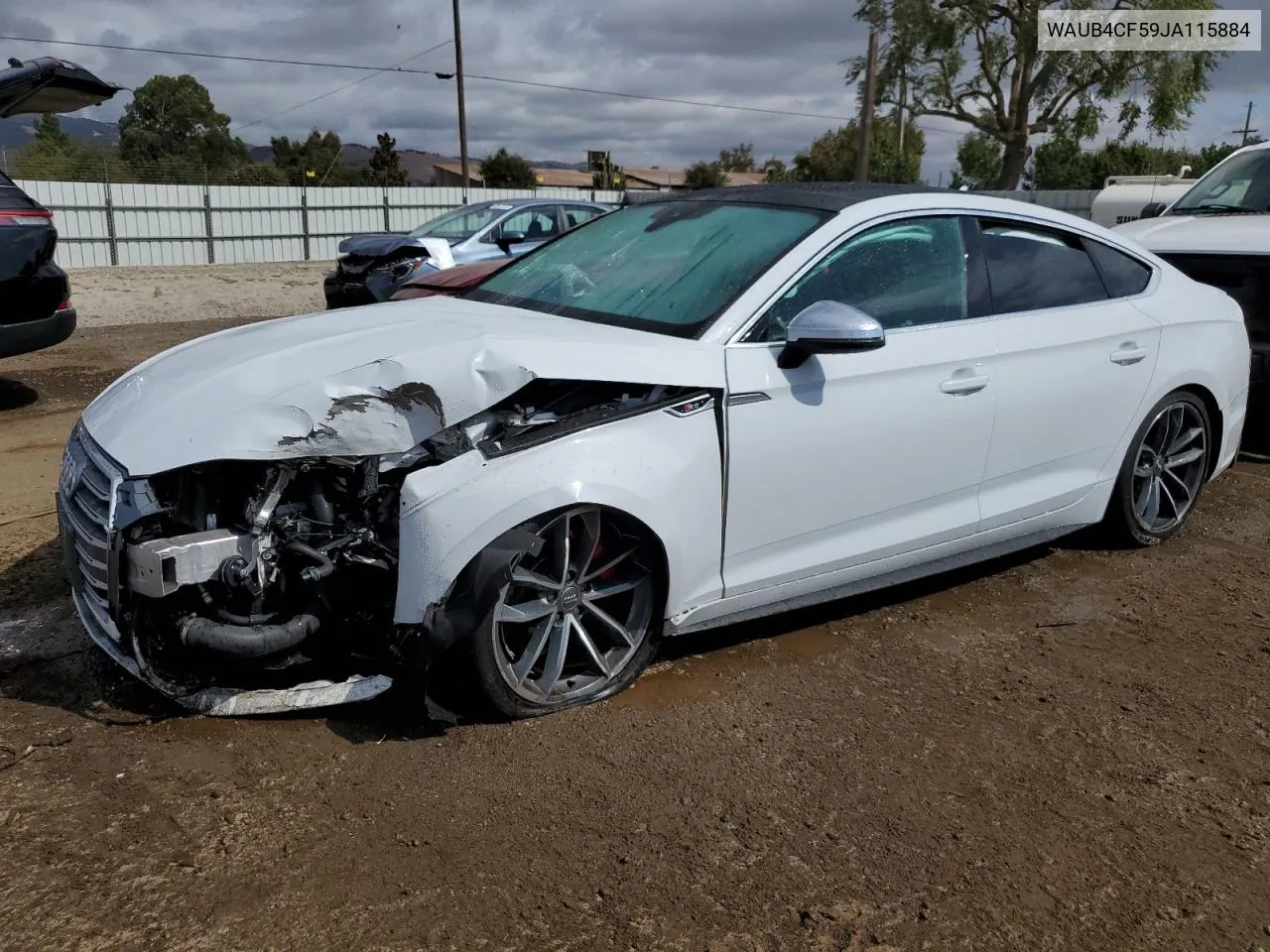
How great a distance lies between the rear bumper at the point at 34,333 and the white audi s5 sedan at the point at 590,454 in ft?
13.0

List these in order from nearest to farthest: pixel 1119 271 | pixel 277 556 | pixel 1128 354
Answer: pixel 277 556
pixel 1128 354
pixel 1119 271

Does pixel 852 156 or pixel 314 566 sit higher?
pixel 852 156

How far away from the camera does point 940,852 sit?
107 inches

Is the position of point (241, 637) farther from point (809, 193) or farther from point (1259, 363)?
point (1259, 363)

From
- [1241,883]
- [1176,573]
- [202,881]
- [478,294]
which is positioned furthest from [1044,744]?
[478,294]

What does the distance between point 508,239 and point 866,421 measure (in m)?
9.61

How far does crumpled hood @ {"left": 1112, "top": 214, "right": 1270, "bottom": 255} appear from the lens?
6480 millimetres

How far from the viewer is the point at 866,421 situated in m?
3.62

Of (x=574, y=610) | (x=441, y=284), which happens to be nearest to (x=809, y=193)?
(x=574, y=610)

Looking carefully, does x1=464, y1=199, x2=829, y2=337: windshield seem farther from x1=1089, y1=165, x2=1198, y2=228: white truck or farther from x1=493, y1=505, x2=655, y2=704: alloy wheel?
x1=1089, y1=165, x2=1198, y2=228: white truck

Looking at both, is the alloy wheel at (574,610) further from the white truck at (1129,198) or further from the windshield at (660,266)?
the white truck at (1129,198)

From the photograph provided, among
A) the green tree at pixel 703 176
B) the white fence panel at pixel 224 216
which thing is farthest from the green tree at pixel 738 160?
the white fence panel at pixel 224 216

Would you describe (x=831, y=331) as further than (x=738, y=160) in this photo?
No

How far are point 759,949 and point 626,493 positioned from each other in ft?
4.29
